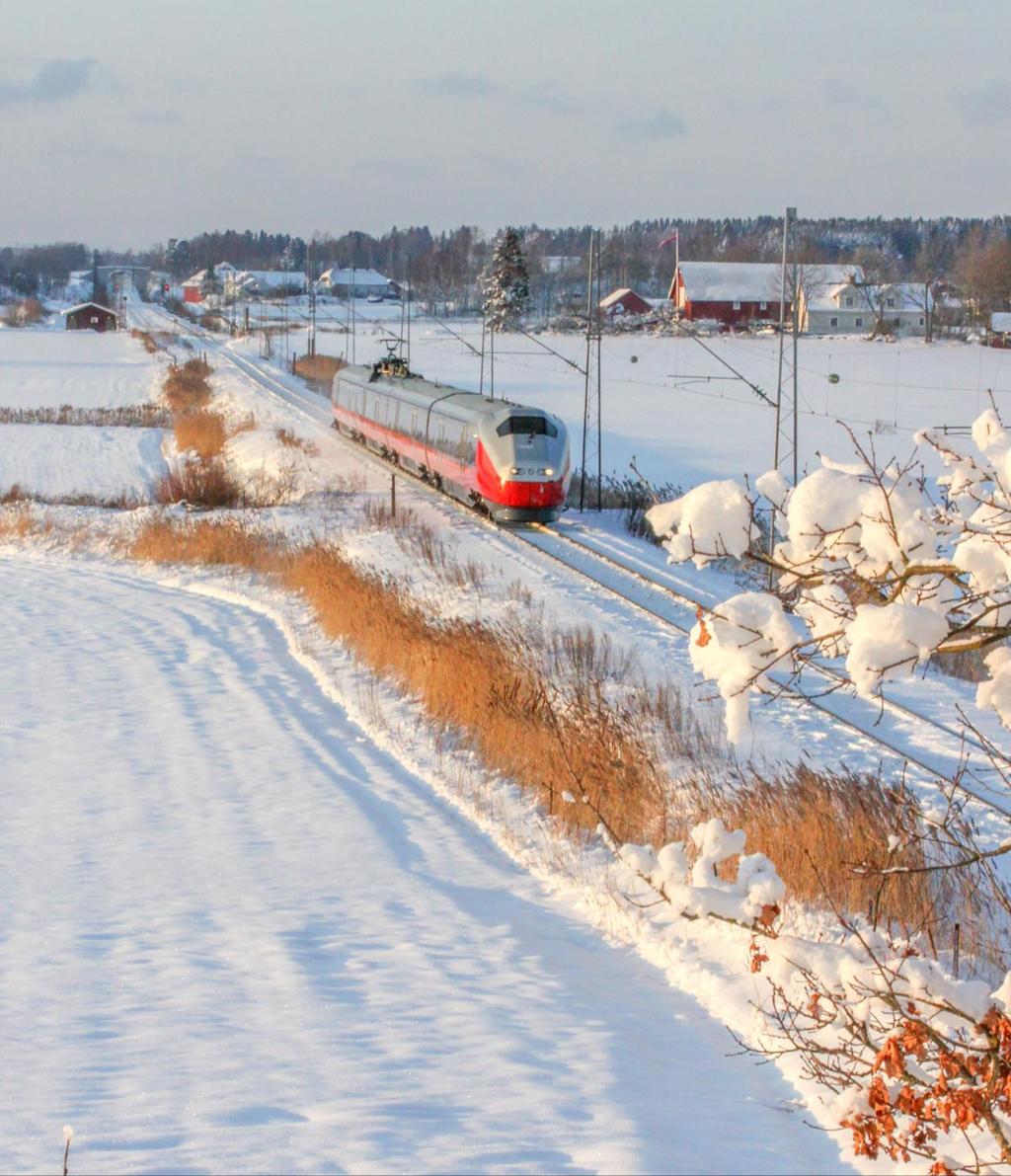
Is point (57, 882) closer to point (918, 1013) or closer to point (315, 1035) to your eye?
point (315, 1035)

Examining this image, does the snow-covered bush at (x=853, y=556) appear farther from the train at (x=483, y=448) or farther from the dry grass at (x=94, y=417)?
the dry grass at (x=94, y=417)

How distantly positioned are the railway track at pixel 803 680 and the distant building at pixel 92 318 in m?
120

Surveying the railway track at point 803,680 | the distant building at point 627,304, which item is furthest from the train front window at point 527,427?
the distant building at point 627,304

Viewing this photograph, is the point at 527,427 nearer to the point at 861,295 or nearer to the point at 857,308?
the point at 861,295

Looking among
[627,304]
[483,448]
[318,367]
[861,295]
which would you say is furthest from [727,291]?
[483,448]

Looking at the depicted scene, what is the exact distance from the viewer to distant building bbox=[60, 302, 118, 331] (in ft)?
505

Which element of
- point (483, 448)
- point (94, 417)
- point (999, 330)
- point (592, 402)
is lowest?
point (94, 417)

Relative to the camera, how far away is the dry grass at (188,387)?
6378 centimetres

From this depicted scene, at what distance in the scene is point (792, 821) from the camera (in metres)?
10.4

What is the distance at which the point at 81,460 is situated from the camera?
4628 centimetres

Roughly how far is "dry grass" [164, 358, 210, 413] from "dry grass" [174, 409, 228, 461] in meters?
6.15

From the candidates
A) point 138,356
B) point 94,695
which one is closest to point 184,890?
point 94,695

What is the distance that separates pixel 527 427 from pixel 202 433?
2485cm

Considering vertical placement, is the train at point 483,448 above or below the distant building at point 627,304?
below
